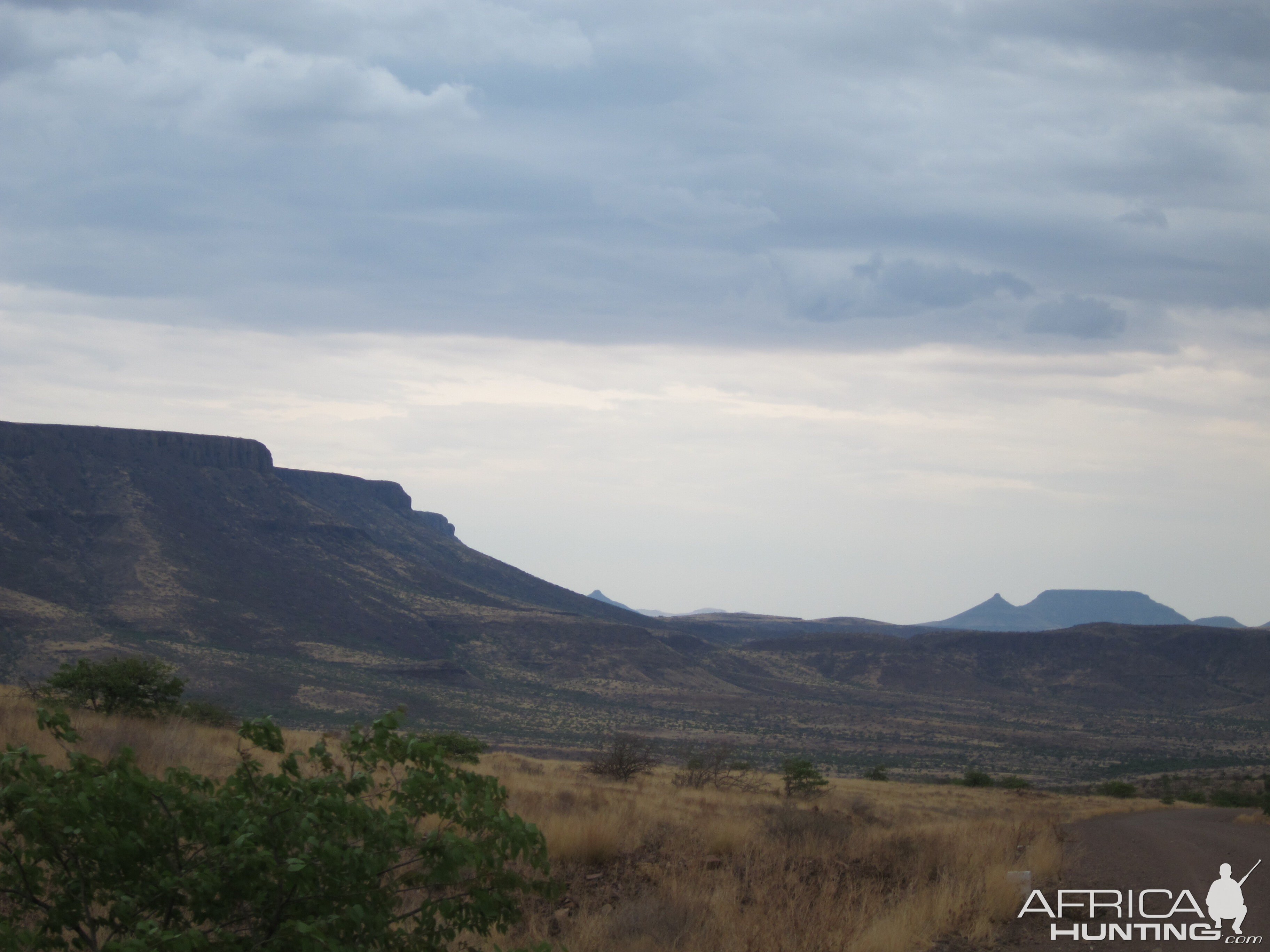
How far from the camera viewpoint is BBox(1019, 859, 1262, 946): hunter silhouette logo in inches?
326

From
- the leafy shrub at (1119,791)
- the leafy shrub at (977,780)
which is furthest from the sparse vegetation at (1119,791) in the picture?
the leafy shrub at (977,780)

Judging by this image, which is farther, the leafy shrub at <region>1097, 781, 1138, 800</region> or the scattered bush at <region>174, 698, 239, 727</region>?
the leafy shrub at <region>1097, 781, 1138, 800</region>

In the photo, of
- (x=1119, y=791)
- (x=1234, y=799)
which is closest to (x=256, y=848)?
(x=1234, y=799)

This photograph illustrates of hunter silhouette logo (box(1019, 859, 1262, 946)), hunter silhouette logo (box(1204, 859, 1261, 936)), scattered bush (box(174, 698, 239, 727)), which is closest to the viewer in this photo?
hunter silhouette logo (box(1019, 859, 1262, 946))

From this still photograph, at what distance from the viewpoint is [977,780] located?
141 feet

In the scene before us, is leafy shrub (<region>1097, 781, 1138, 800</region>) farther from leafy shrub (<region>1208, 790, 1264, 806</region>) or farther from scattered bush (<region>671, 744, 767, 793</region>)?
scattered bush (<region>671, 744, 767, 793</region>)

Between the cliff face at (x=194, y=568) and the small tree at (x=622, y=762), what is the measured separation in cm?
4995

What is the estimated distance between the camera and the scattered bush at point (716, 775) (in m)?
26.1

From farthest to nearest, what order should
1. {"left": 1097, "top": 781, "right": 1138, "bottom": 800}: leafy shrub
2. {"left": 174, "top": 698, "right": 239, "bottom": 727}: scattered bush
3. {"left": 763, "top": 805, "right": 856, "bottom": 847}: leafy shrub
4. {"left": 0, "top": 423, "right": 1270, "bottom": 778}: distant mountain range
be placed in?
{"left": 0, "top": 423, "right": 1270, "bottom": 778}: distant mountain range, {"left": 1097, "top": 781, "right": 1138, "bottom": 800}: leafy shrub, {"left": 174, "top": 698, "right": 239, "bottom": 727}: scattered bush, {"left": 763, "top": 805, "right": 856, "bottom": 847}: leafy shrub

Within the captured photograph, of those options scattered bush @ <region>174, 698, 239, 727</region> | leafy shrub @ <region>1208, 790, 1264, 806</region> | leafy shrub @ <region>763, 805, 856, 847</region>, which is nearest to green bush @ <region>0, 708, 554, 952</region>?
leafy shrub @ <region>763, 805, 856, 847</region>

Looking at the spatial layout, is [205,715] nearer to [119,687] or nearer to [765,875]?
[119,687]

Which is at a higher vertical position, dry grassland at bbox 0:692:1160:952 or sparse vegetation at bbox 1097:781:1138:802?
dry grassland at bbox 0:692:1160:952

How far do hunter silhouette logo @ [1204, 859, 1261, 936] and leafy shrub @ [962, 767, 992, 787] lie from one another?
33526 mm

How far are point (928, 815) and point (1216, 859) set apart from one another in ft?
35.2
